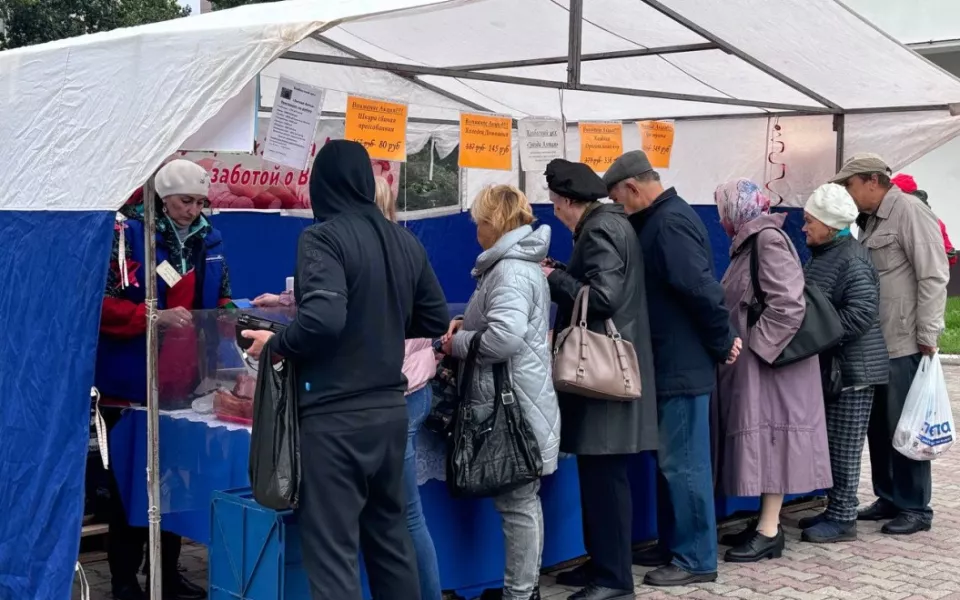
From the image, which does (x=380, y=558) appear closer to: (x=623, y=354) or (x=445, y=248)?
(x=623, y=354)

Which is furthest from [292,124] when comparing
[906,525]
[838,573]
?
[906,525]

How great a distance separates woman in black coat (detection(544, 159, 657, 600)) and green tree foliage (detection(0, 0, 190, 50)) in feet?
47.9

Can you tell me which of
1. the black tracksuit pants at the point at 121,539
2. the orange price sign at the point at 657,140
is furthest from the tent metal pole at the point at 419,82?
the black tracksuit pants at the point at 121,539

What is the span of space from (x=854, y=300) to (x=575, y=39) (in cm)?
183

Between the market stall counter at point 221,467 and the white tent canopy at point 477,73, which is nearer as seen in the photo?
the white tent canopy at point 477,73

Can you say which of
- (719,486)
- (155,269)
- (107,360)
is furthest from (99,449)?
(719,486)

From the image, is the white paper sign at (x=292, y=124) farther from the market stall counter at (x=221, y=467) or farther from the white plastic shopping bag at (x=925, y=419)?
the white plastic shopping bag at (x=925, y=419)

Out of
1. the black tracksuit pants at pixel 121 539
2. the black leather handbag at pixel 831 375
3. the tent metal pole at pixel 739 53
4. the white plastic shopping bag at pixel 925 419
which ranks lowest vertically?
the black tracksuit pants at pixel 121 539

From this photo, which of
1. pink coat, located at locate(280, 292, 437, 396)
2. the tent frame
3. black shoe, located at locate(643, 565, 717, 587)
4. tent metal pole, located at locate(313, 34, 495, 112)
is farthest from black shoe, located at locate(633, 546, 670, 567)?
tent metal pole, located at locate(313, 34, 495, 112)

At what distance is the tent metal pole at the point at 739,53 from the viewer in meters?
5.46

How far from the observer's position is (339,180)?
11.3 ft

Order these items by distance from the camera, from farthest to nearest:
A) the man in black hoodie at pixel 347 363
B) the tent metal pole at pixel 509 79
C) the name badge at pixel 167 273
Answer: the tent metal pole at pixel 509 79 → the name badge at pixel 167 273 → the man in black hoodie at pixel 347 363

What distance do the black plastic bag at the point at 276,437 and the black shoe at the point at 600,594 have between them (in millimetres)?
1577

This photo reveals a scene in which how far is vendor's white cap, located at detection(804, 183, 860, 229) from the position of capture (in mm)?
5328
